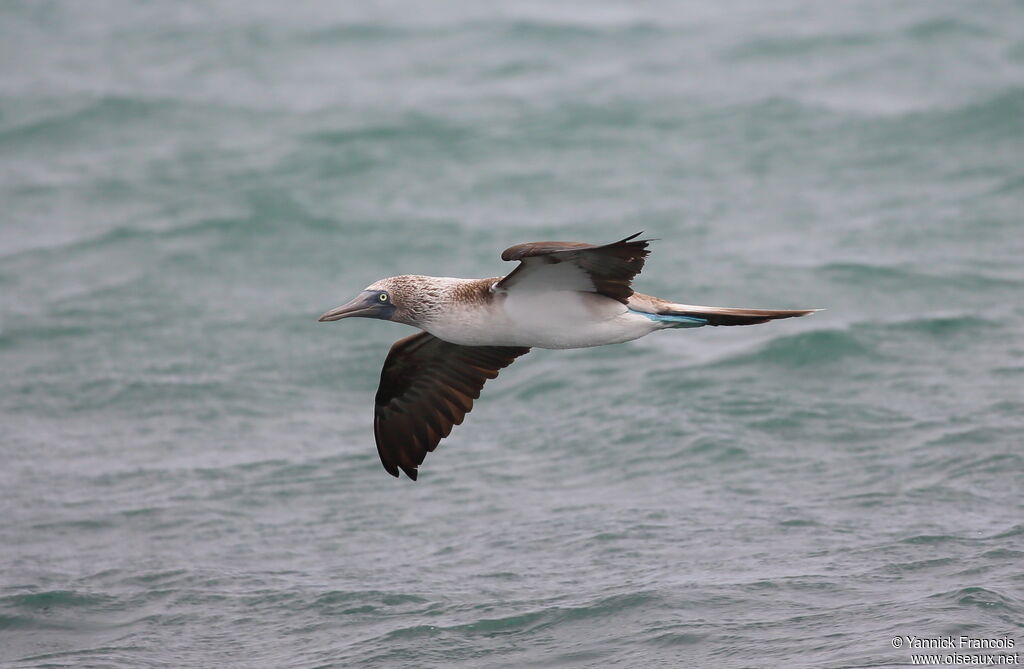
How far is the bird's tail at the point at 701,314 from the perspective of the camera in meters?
8.41

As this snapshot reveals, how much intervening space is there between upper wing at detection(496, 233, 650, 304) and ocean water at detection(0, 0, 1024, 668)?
6.71 ft

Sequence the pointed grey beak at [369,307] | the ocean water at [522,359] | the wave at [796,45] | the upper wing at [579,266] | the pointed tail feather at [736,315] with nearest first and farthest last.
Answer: the upper wing at [579,266], the pointed tail feather at [736,315], the pointed grey beak at [369,307], the ocean water at [522,359], the wave at [796,45]

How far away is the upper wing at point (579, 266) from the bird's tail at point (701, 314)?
0.49ft

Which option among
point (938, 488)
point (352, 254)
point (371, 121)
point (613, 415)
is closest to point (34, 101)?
point (371, 121)

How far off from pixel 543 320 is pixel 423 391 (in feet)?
4.35

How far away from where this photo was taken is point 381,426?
382 inches

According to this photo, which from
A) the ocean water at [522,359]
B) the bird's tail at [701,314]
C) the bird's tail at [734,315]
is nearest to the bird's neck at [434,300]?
the bird's tail at [701,314]

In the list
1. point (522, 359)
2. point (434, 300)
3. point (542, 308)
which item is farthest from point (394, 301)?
point (522, 359)

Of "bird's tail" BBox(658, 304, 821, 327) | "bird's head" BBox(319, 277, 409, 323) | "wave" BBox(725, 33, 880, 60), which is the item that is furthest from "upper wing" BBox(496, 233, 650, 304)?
"wave" BBox(725, 33, 880, 60)

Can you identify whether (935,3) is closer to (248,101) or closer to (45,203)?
(248,101)

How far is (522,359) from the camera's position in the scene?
1392 centimetres

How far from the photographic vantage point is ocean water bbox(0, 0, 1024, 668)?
31.4 ft

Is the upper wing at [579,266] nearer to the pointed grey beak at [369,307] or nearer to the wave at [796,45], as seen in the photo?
the pointed grey beak at [369,307]

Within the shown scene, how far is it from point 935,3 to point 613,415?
1224 cm
